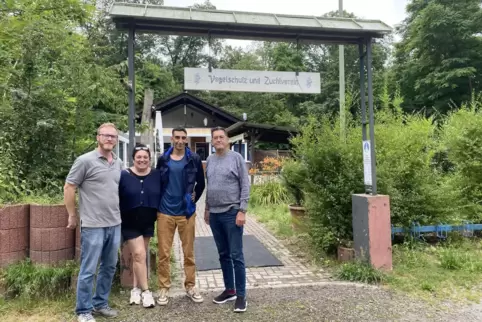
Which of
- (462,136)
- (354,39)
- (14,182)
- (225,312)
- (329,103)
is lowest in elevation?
(225,312)

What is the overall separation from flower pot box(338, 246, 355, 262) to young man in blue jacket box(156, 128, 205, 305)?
2.15 meters

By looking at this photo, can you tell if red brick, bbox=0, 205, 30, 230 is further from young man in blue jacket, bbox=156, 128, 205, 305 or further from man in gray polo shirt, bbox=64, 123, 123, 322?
young man in blue jacket, bbox=156, 128, 205, 305

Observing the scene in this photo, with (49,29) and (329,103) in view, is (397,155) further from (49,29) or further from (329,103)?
(329,103)

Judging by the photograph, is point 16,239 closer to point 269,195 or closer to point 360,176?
point 360,176

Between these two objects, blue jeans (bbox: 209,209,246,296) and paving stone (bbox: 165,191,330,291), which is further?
paving stone (bbox: 165,191,330,291)

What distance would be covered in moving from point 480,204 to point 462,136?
49.1 inches

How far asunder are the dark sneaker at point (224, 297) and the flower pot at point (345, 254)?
185cm

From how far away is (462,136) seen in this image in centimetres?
670

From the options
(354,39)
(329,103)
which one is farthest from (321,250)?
(329,103)

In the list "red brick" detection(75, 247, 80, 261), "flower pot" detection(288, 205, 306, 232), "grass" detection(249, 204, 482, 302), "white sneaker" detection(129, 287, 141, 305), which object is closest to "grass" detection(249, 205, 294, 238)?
"flower pot" detection(288, 205, 306, 232)

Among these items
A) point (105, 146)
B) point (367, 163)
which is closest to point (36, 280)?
point (105, 146)

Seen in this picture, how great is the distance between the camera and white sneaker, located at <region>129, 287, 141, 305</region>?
12.2ft

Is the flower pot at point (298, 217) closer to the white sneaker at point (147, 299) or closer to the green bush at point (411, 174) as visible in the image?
the green bush at point (411, 174)

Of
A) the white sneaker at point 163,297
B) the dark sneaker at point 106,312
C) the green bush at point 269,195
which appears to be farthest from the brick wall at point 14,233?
the green bush at point 269,195
